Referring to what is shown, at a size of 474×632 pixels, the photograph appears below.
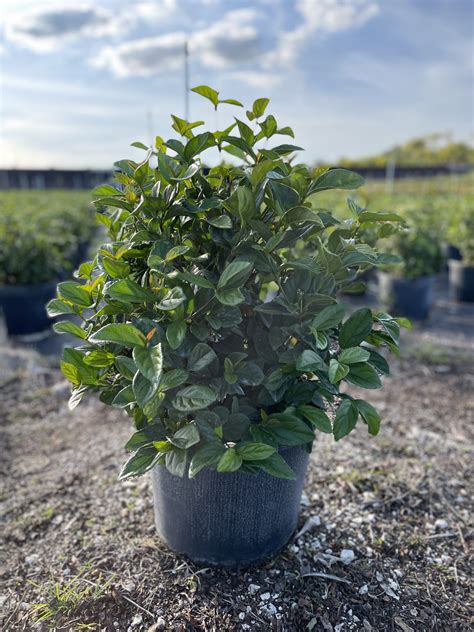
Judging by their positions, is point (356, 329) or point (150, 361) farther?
point (356, 329)

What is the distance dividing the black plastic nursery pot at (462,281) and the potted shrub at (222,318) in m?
5.43

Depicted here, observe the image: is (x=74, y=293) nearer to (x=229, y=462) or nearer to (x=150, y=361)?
A: (x=150, y=361)

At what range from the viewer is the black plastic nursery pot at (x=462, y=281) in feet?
21.3

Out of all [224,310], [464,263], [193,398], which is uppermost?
[224,310]

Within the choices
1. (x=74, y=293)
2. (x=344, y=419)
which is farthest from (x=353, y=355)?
(x=74, y=293)

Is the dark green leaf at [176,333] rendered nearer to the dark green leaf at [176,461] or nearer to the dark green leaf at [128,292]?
the dark green leaf at [128,292]

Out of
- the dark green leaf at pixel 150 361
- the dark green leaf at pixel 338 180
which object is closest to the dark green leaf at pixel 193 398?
the dark green leaf at pixel 150 361

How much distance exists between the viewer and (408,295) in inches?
227

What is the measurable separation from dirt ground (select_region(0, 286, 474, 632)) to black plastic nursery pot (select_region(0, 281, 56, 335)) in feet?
7.47

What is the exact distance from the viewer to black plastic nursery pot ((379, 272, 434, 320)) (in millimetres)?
5715

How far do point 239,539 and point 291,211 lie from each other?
3.84 feet

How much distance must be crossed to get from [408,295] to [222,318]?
475 cm

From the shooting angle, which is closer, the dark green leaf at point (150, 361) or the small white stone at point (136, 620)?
the dark green leaf at point (150, 361)

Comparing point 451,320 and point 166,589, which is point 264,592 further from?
point 451,320
